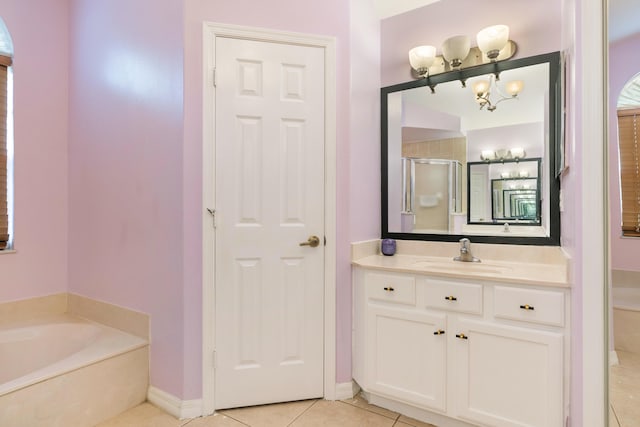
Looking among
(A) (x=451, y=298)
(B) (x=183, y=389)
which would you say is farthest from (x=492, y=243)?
(B) (x=183, y=389)

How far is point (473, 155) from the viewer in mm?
2217

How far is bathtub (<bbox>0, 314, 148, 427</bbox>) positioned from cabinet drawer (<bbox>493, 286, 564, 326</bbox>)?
1951 millimetres

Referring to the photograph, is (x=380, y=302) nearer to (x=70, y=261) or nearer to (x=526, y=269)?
(x=526, y=269)

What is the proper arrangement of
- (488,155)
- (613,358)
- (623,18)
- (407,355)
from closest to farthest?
(623,18) < (613,358) < (407,355) < (488,155)

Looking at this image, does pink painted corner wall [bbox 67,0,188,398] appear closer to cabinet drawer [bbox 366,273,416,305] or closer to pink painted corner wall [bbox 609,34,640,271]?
cabinet drawer [bbox 366,273,416,305]

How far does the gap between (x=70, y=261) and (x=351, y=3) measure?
2663mm

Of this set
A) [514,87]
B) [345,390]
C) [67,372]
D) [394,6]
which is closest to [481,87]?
[514,87]

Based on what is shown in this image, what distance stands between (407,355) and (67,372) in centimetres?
172

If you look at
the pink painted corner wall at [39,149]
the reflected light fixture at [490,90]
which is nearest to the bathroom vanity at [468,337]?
the reflected light fixture at [490,90]

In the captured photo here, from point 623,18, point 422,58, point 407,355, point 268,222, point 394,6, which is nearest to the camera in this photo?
point 623,18

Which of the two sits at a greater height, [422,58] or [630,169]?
[422,58]

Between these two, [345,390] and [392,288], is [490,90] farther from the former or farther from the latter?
[345,390]

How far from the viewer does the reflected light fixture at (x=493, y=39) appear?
79.5 inches

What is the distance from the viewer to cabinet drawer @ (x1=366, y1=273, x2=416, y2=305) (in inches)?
72.6
